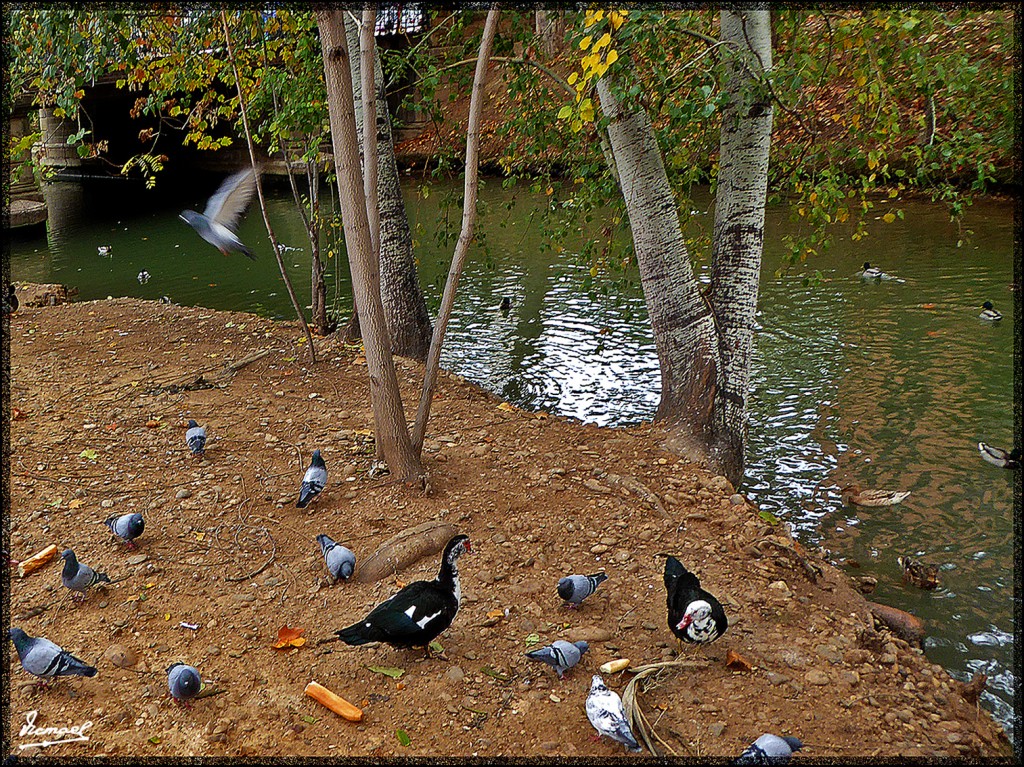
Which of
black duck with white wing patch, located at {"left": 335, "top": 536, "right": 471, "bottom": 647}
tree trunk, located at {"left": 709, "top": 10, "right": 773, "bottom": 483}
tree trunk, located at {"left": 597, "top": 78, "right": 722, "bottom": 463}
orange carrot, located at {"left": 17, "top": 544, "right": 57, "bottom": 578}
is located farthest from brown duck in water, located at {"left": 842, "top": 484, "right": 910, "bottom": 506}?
orange carrot, located at {"left": 17, "top": 544, "right": 57, "bottom": 578}

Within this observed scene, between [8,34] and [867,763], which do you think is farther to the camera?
[8,34]

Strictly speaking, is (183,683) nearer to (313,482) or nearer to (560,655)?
(560,655)

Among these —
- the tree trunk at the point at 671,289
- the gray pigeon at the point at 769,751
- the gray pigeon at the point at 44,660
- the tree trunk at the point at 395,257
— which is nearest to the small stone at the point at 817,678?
the gray pigeon at the point at 769,751

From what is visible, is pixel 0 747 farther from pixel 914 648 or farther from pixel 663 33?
pixel 663 33

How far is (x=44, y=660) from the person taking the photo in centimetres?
353

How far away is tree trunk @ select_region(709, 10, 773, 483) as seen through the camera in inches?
236

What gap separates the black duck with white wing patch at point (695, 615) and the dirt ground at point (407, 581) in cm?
18

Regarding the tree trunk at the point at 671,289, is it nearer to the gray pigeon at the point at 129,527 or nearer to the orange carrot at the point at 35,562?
the gray pigeon at the point at 129,527

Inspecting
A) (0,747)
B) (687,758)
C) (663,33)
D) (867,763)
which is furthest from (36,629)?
(663,33)

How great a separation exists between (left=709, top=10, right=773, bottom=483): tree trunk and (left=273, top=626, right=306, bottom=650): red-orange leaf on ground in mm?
3722

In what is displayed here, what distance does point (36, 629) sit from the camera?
13.5ft

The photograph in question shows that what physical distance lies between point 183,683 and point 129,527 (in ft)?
4.99

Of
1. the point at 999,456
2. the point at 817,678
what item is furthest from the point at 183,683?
the point at 999,456

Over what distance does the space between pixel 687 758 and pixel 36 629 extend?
10.4 feet
